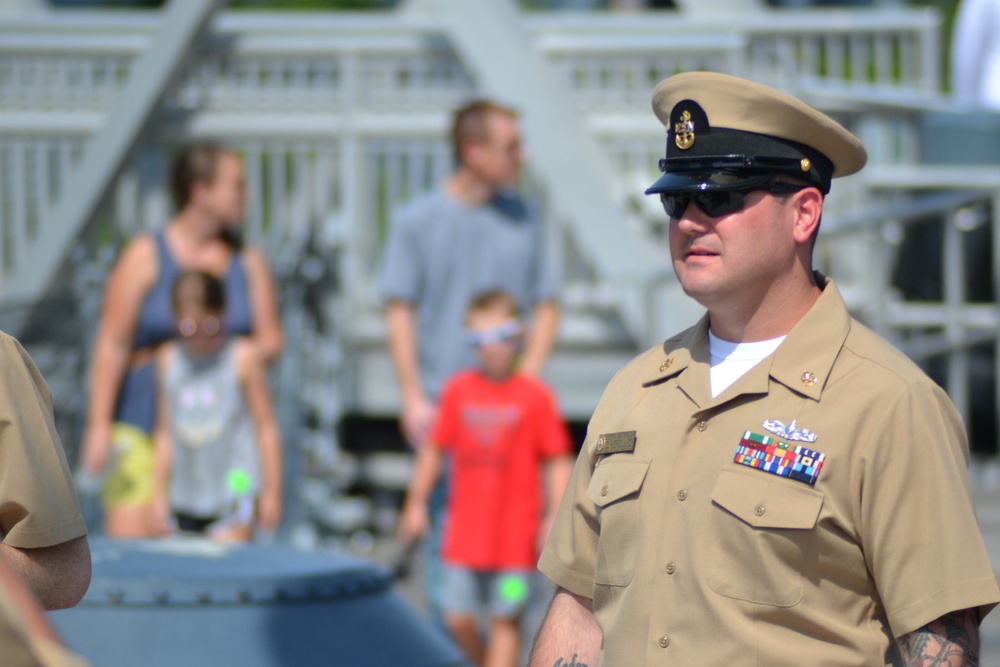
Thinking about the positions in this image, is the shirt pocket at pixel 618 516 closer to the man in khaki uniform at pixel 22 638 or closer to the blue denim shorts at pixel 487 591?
the man in khaki uniform at pixel 22 638

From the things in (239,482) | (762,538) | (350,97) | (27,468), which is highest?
(27,468)

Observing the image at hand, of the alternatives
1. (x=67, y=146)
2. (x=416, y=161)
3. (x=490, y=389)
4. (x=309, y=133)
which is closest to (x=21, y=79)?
(x=67, y=146)

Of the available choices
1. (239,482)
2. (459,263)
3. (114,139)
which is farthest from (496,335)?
(114,139)

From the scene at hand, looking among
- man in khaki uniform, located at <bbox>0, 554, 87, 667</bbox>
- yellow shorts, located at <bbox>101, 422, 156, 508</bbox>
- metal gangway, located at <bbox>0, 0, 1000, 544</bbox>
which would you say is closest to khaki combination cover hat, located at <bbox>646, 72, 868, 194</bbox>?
man in khaki uniform, located at <bbox>0, 554, 87, 667</bbox>

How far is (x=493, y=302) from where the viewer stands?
6090 millimetres

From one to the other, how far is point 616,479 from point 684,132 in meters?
0.62

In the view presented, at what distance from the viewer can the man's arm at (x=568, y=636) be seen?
8.96 feet

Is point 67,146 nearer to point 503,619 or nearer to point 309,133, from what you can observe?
point 309,133

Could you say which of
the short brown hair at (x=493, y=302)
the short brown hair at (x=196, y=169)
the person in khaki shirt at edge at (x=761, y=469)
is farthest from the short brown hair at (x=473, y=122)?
the person in khaki shirt at edge at (x=761, y=469)

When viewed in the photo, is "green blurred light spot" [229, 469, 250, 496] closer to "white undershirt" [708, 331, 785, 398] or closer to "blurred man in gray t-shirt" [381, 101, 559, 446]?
"blurred man in gray t-shirt" [381, 101, 559, 446]

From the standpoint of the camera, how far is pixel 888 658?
8.07 feet

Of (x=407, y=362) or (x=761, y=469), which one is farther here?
(x=407, y=362)

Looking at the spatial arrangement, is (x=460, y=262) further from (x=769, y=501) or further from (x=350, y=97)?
(x=769, y=501)

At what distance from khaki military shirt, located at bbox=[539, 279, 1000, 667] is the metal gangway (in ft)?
16.7
